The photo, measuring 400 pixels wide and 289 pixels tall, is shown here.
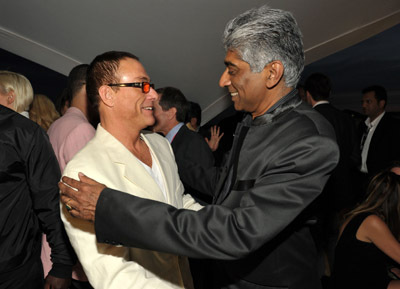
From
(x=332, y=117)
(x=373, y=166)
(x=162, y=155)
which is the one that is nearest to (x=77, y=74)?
(x=162, y=155)

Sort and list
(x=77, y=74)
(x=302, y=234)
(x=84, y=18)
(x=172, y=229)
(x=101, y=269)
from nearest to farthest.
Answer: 1. (x=172, y=229)
2. (x=101, y=269)
3. (x=302, y=234)
4. (x=77, y=74)
5. (x=84, y=18)

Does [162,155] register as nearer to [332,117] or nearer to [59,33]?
[332,117]

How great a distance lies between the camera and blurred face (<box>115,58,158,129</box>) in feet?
5.01

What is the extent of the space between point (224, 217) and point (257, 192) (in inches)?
5.1

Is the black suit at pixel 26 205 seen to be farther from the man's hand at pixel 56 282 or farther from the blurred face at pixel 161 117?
the blurred face at pixel 161 117

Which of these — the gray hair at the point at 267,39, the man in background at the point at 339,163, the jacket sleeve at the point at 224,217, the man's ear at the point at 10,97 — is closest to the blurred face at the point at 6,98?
the man's ear at the point at 10,97

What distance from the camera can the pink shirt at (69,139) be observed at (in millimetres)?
2236

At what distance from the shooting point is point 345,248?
238cm

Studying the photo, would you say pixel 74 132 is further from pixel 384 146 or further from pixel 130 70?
pixel 384 146

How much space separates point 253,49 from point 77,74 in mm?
1673

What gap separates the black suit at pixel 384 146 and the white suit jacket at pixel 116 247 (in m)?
3.69

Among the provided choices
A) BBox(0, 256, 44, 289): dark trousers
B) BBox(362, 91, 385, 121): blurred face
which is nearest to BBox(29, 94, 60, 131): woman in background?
BBox(0, 256, 44, 289): dark trousers

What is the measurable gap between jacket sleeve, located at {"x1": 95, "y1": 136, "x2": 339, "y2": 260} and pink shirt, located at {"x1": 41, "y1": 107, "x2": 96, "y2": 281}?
4.04ft

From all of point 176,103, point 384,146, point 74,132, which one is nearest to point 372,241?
point 176,103
